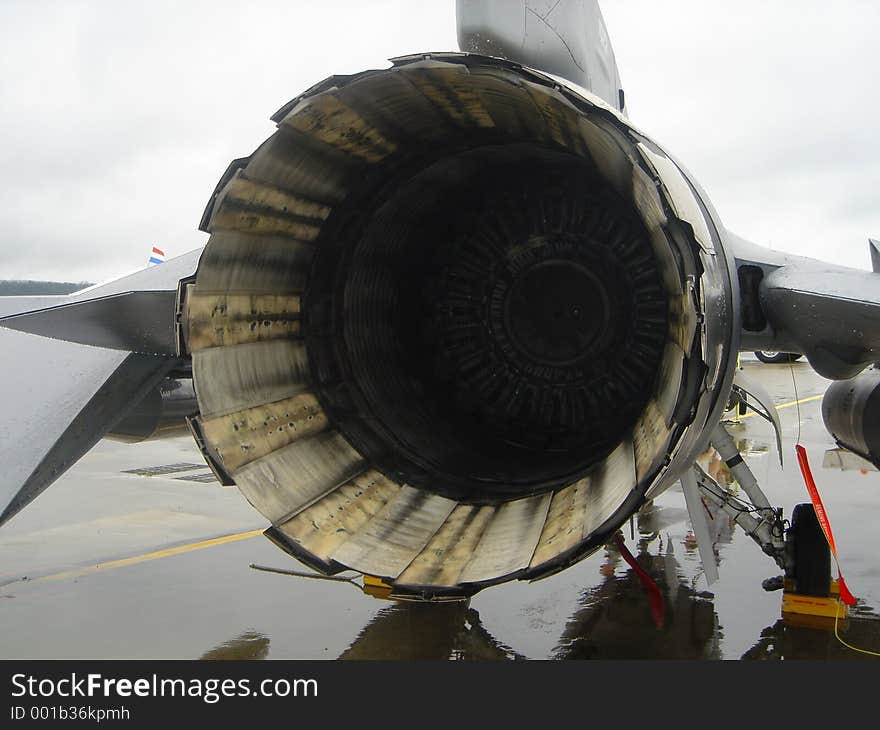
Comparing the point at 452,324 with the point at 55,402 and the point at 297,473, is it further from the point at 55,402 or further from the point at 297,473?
the point at 55,402

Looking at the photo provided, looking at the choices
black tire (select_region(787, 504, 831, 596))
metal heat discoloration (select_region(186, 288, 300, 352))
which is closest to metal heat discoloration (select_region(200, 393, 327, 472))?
metal heat discoloration (select_region(186, 288, 300, 352))

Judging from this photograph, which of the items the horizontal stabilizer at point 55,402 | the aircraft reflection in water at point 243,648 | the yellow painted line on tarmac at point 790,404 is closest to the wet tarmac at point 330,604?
the aircraft reflection in water at point 243,648

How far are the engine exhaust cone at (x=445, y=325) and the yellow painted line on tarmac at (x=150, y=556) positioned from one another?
3.45 m

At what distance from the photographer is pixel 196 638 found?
14.6ft

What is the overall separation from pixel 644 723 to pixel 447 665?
4.45ft

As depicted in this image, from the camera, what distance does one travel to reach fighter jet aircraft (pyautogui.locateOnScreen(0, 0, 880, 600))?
89.3 inches

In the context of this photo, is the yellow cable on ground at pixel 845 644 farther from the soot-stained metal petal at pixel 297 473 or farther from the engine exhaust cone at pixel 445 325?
the soot-stained metal petal at pixel 297 473

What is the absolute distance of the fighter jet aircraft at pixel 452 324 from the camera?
7.44 ft

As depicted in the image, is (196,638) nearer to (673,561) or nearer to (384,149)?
(384,149)

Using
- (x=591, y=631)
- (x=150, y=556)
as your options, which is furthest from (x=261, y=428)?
(x=150, y=556)

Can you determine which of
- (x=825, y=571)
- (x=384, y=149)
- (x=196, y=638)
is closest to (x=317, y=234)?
(x=384, y=149)

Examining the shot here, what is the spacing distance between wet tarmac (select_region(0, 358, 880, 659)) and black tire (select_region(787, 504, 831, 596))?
0.25 meters

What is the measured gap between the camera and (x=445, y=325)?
12.1 ft

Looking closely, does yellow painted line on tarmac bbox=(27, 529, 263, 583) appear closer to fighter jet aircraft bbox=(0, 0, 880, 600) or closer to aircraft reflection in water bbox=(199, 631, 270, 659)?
aircraft reflection in water bbox=(199, 631, 270, 659)
